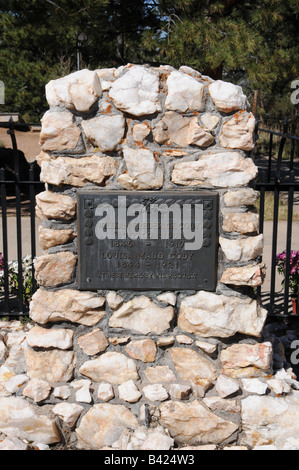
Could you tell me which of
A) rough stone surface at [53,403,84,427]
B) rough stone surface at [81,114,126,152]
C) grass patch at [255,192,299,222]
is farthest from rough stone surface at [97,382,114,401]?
grass patch at [255,192,299,222]

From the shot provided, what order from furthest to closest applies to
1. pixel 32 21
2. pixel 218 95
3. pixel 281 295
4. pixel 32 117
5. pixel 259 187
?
pixel 32 117 < pixel 32 21 < pixel 281 295 < pixel 259 187 < pixel 218 95

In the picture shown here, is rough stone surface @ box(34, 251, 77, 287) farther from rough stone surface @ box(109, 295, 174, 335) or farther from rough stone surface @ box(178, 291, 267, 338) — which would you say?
rough stone surface @ box(178, 291, 267, 338)

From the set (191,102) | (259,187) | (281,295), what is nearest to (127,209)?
(191,102)

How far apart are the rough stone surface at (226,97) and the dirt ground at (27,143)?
12.1m

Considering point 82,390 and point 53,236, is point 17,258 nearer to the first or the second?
point 53,236

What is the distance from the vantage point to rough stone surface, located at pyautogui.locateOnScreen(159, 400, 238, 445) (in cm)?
293

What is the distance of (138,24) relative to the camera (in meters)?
8.72

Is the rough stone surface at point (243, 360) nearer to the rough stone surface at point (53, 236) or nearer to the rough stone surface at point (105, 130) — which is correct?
the rough stone surface at point (53, 236)

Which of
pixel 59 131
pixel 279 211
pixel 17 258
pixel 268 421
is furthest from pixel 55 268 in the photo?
pixel 279 211

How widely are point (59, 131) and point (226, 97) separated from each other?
944mm

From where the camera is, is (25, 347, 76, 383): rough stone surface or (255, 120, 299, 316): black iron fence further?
(255, 120, 299, 316): black iron fence

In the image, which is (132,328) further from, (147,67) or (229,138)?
(147,67)

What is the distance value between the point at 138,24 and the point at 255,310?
695cm

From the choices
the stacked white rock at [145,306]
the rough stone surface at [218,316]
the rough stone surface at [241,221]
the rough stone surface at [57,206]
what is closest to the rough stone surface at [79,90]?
the stacked white rock at [145,306]
